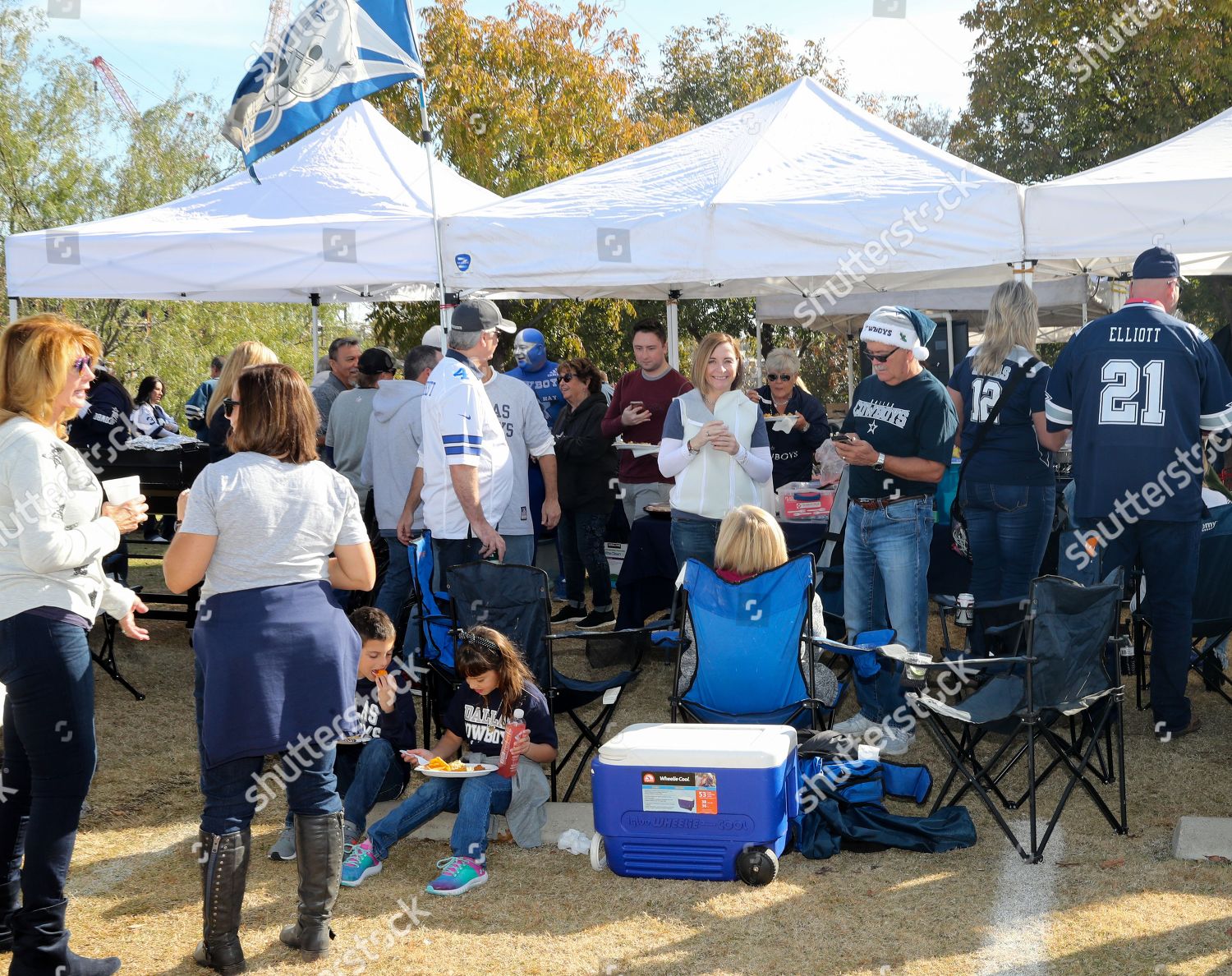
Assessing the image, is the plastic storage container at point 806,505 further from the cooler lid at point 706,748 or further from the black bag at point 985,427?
the cooler lid at point 706,748

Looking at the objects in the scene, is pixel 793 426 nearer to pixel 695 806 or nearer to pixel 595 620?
pixel 595 620

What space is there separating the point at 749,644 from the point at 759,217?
7.37 feet

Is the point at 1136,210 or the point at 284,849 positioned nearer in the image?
the point at 284,849

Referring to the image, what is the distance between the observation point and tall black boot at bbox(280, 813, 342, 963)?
10.3 feet

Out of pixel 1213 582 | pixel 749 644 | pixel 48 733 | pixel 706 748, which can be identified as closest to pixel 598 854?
pixel 706 748

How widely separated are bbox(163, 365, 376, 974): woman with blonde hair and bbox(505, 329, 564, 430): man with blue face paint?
493 cm

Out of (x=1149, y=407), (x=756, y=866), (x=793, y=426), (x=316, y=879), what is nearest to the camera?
(x=316, y=879)

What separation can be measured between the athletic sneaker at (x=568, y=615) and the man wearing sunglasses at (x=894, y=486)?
261 centimetres

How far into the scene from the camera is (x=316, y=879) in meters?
3.21

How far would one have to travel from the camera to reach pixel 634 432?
6844 millimetres

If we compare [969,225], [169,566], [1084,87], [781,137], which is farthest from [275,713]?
[1084,87]

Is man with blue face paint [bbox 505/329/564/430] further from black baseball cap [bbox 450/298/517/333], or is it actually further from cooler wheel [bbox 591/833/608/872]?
cooler wheel [bbox 591/833/608/872]

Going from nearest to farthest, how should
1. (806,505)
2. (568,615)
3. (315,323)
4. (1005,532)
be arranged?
(1005,532)
(806,505)
(568,615)
(315,323)

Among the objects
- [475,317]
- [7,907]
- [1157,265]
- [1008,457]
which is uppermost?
[1157,265]
